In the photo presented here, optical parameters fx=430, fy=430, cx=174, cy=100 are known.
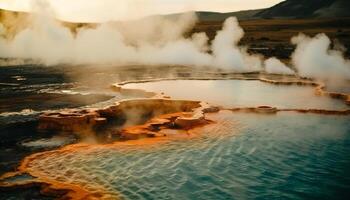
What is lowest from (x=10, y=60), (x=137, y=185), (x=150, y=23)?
(x=137, y=185)

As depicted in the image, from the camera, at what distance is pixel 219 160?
28.7ft

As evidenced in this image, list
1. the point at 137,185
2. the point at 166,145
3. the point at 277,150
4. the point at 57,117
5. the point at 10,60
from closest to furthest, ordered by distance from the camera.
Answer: the point at 137,185 < the point at 277,150 < the point at 166,145 < the point at 57,117 < the point at 10,60

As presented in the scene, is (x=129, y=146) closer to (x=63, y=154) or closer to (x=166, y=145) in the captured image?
(x=166, y=145)

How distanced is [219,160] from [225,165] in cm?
31

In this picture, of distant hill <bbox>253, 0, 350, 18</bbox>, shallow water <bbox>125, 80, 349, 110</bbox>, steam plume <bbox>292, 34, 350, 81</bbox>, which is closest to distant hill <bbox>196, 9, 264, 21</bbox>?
distant hill <bbox>253, 0, 350, 18</bbox>

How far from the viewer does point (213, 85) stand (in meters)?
19.6

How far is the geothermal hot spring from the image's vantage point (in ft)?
23.9

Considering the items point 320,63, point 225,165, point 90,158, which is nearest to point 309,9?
point 320,63

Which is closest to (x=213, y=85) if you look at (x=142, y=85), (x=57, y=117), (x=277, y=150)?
(x=142, y=85)

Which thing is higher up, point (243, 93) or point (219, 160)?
point (243, 93)

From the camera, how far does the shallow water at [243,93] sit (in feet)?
47.9

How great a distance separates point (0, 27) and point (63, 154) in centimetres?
4320

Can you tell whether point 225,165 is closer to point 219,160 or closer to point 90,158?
point 219,160

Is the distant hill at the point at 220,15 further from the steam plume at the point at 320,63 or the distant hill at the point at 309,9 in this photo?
the steam plume at the point at 320,63
